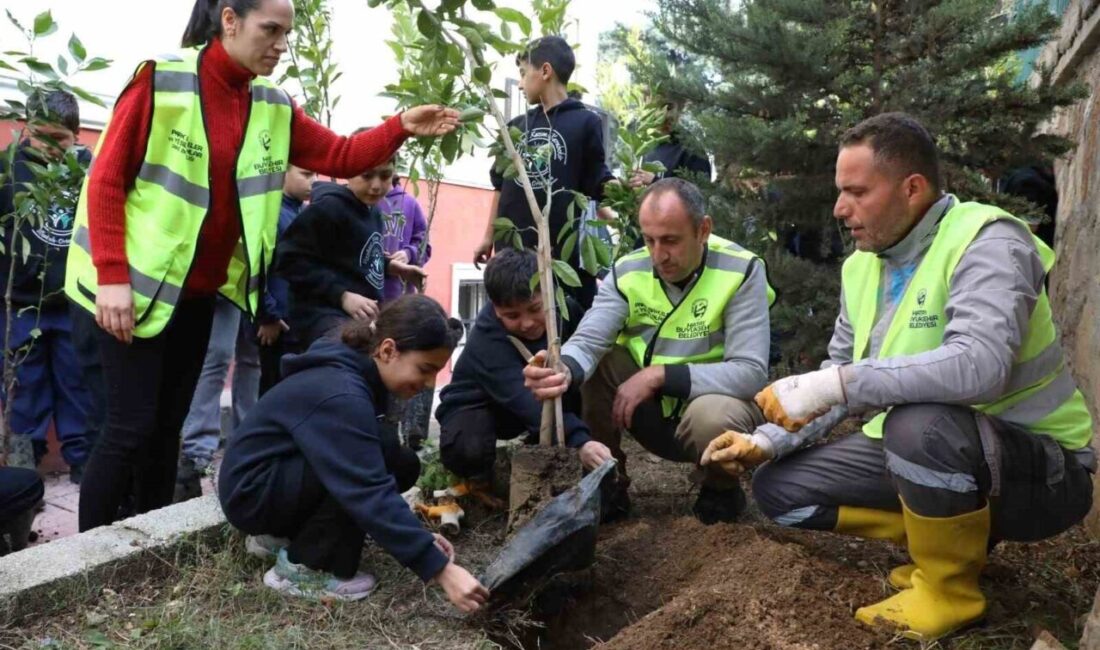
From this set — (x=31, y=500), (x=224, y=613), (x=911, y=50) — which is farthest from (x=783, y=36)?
(x=31, y=500)

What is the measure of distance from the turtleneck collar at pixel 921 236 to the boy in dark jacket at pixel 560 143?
5.88ft

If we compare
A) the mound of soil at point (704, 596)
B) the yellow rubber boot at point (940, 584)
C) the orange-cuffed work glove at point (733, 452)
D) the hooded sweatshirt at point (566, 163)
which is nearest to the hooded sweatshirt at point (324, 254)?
the hooded sweatshirt at point (566, 163)

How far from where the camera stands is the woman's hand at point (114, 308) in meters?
2.48

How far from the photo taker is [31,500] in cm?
293

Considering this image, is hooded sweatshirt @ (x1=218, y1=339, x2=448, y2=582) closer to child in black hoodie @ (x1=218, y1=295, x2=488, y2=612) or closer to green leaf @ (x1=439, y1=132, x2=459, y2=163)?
child in black hoodie @ (x1=218, y1=295, x2=488, y2=612)

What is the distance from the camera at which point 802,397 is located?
2.20 m

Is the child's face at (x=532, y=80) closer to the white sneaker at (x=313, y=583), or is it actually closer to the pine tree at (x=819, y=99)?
the pine tree at (x=819, y=99)

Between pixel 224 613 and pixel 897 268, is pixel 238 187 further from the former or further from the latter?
pixel 897 268

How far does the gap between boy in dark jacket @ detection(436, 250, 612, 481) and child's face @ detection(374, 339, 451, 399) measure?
445 millimetres

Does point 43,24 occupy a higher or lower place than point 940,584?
higher

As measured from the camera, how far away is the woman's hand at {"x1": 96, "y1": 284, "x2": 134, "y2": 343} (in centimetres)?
248

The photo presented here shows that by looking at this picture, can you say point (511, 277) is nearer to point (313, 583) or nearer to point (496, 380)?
point (496, 380)

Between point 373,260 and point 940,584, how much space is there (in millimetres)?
2611

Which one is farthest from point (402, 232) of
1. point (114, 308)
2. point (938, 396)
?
point (938, 396)
